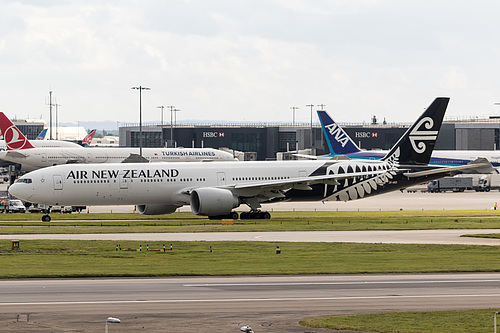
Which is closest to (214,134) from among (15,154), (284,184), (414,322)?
(15,154)

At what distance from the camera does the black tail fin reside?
7081cm

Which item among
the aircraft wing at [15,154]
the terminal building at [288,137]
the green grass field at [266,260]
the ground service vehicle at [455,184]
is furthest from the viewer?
the terminal building at [288,137]

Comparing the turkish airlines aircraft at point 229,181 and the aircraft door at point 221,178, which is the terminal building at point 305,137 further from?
the aircraft door at point 221,178

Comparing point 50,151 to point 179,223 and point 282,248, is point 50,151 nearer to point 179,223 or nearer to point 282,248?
point 179,223

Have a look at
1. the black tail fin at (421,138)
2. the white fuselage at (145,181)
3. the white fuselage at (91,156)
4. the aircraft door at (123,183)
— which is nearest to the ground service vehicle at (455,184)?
the white fuselage at (91,156)

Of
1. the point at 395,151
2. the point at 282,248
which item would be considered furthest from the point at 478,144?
the point at 282,248

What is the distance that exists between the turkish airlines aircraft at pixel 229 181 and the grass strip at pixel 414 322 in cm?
3886

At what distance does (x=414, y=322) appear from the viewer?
2456cm

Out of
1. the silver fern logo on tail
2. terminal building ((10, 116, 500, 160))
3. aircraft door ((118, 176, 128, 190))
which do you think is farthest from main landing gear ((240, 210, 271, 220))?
terminal building ((10, 116, 500, 160))

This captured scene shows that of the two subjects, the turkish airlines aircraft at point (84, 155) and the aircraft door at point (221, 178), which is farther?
the turkish airlines aircraft at point (84, 155)

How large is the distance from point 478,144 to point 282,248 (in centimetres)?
13286

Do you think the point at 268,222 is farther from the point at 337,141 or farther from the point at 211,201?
the point at 337,141

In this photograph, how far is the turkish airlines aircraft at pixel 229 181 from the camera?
63969 mm

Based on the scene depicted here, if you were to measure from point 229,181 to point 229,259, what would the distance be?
90.0 ft
